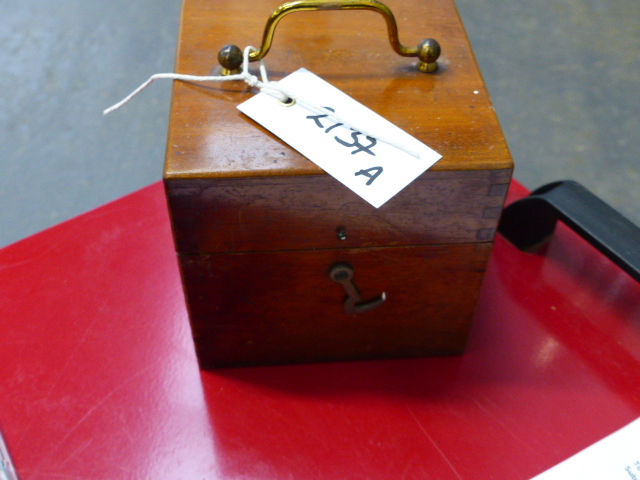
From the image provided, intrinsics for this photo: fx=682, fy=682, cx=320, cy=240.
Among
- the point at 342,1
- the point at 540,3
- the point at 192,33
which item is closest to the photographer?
the point at 342,1

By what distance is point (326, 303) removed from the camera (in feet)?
2.48

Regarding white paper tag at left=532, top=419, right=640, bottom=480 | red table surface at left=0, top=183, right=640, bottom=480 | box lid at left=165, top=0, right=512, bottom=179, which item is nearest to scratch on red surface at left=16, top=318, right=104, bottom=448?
red table surface at left=0, top=183, right=640, bottom=480

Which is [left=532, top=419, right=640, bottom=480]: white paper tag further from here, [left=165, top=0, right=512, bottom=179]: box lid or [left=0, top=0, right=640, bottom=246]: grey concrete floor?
[left=0, top=0, right=640, bottom=246]: grey concrete floor

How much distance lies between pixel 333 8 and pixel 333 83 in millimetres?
83

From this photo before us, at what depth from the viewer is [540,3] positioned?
206 cm

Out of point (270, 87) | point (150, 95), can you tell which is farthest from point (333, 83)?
point (150, 95)

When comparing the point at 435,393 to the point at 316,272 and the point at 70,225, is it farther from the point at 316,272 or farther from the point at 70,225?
the point at 70,225

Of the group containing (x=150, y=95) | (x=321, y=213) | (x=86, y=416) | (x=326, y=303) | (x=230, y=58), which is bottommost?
(x=150, y=95)

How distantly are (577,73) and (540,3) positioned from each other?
1.13 feet

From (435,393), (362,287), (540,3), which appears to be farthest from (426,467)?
(540,3)

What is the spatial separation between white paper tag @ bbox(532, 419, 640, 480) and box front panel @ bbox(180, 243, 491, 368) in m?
0.18

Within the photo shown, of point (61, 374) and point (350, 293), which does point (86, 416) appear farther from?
point (350, 293)

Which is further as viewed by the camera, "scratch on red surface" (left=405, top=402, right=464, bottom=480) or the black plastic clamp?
the black plastic clamp

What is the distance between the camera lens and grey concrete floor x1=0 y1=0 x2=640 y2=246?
1616 mm
